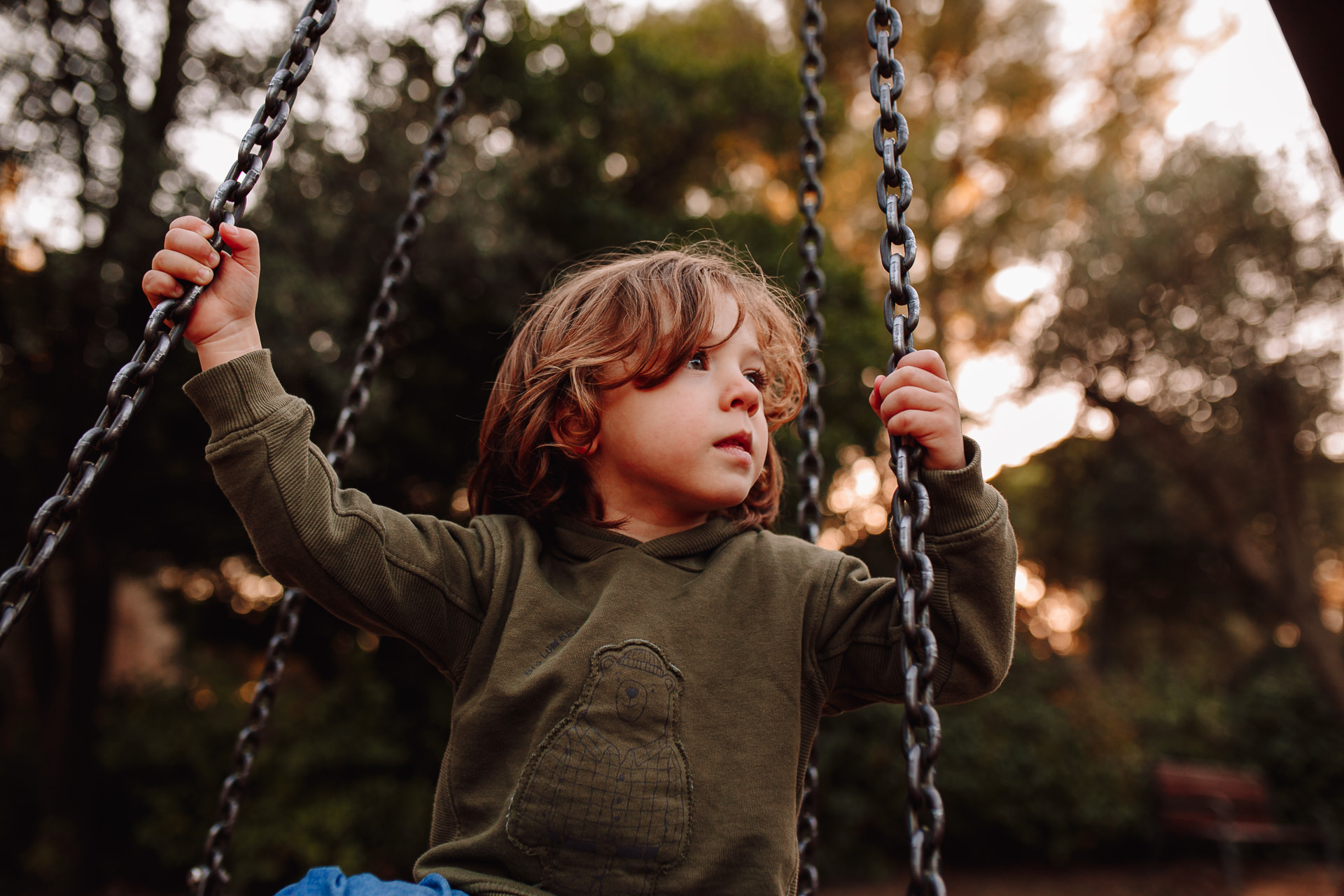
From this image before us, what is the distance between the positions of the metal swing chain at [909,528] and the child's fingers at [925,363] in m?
0.01

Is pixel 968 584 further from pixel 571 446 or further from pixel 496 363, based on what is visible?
pixel 496 363

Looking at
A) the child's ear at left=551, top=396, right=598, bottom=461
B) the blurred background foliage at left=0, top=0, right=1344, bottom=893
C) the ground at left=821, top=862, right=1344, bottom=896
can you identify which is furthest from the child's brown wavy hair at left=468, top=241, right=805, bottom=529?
the ground at left=821, top=862, right=1344, bottom=896

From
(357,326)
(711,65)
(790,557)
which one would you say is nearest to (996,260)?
(711,65)

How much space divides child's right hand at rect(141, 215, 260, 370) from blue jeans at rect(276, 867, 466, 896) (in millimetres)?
734

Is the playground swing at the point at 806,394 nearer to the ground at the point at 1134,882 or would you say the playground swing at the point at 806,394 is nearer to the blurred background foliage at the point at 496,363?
the blurred background foliage at the point at 496,363

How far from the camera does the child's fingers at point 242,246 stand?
1245 millimetres

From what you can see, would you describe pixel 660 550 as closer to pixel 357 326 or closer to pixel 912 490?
pixel 912 490

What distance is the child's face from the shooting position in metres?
1.33

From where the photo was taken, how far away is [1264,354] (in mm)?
9352

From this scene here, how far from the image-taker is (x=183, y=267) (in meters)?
1.19

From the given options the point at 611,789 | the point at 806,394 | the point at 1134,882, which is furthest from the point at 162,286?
the point at 1134,882

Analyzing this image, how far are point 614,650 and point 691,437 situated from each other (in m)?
0.35

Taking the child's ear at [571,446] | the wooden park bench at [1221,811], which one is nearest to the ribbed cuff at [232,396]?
Result: the child's ear at [571,446]

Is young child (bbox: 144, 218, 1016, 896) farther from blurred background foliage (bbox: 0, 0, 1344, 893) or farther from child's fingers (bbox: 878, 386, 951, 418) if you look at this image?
blurred background foliage (bbox: 0, 0, 1344, 893)
